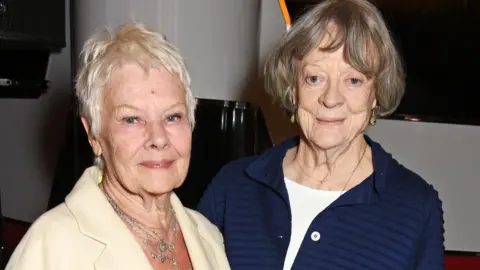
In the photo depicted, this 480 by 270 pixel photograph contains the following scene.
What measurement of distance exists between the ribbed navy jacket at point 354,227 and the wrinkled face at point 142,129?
330mm

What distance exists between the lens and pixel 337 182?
1.59m

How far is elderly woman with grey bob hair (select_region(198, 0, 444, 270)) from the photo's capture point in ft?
4.79

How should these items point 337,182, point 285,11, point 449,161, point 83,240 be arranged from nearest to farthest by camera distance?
point 83,240 → point 337,182 → point 285,11 → point 449,161

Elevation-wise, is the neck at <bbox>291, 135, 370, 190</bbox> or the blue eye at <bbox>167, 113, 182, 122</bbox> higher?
the blue eye at <bbox>167, 113, 182, 122</bbox>

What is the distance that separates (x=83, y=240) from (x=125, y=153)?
0.61 ft

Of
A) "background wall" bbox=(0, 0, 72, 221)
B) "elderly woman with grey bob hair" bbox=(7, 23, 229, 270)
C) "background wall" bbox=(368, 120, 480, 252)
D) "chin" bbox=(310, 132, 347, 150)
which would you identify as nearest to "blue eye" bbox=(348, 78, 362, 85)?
"chin" bbox=(310, 132, 347, 150)

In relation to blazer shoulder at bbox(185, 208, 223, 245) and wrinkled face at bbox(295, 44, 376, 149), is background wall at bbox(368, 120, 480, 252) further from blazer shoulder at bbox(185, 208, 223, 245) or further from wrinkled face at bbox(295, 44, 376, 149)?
blazer shoulder at bbox(185, 208, 223, 245)

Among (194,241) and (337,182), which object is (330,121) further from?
(194,241)

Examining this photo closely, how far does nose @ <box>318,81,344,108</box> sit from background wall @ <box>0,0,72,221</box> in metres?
1.77

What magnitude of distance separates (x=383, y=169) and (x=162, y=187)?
564 mm

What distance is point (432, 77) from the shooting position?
2.43 m

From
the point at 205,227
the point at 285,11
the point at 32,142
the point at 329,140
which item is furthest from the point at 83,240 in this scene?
the point at 32,142

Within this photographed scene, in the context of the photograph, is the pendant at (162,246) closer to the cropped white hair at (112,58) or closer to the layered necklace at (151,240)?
the layered necklace at (151,240)

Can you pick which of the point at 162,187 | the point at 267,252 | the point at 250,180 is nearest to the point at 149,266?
the point at 162,187
